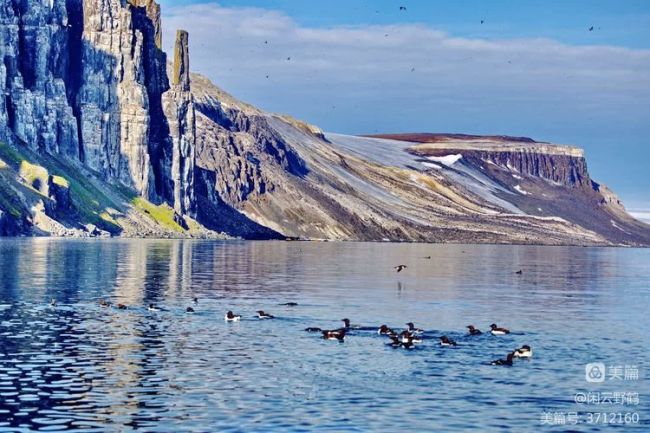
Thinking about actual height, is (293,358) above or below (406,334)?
below

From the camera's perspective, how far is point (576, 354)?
2581 inches

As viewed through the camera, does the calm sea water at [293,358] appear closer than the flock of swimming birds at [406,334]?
Yes

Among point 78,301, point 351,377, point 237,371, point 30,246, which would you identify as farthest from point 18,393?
point 30,246

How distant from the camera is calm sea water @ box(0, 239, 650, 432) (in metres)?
46.2

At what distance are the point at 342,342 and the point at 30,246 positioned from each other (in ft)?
409

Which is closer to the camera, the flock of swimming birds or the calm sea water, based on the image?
the calm sea water

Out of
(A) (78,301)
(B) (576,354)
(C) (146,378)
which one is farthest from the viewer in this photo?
(A) (78,301)

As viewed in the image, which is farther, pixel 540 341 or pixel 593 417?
pixel 540 341

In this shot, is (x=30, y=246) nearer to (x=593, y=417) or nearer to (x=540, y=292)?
(x=540, y=292)

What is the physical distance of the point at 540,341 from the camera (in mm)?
71500

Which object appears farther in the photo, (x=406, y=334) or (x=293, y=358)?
(x=406, y=334)

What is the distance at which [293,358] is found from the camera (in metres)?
60.7

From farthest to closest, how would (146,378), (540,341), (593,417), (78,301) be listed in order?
(78,301)
(540,341)
(146,378)
(593,417)

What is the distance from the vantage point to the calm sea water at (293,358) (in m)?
46.2
